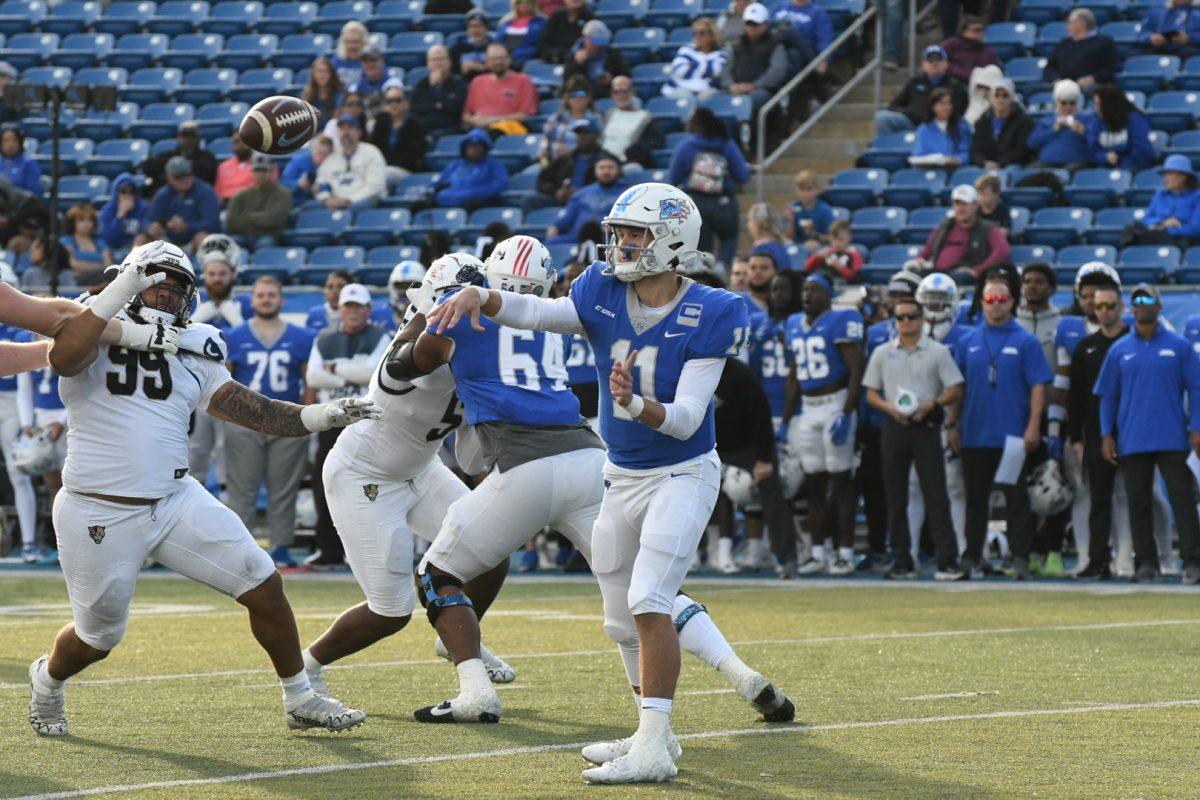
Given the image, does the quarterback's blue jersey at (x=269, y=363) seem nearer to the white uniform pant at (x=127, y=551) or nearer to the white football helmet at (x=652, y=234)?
the white uniform pant at (x=127, y=551)

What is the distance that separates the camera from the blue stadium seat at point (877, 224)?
1559cm

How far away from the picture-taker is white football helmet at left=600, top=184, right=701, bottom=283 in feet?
19.0

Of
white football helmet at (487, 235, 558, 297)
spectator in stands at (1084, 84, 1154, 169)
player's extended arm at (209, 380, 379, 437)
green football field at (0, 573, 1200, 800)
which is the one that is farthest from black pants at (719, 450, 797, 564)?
player's extended arm at (209, 380, 379, 437)

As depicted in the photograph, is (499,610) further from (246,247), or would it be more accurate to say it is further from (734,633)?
(246,247)

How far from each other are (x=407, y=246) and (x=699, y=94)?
302 centimetres

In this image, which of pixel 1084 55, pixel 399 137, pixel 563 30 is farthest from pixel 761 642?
pixel 563 30

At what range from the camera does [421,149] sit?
60.0ft

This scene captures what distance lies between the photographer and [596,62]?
59.5 ft

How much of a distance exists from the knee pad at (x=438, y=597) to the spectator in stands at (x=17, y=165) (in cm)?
1313

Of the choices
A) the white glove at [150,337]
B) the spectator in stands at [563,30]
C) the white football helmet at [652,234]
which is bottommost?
the white glove at [150,337]

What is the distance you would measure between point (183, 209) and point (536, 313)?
12.2m

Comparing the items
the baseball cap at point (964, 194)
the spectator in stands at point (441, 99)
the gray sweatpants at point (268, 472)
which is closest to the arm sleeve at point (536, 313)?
the gray sweatpants at point (268, 472)

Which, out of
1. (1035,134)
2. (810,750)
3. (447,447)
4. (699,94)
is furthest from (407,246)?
(810,750)

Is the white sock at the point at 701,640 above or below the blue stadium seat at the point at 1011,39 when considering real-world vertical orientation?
below
